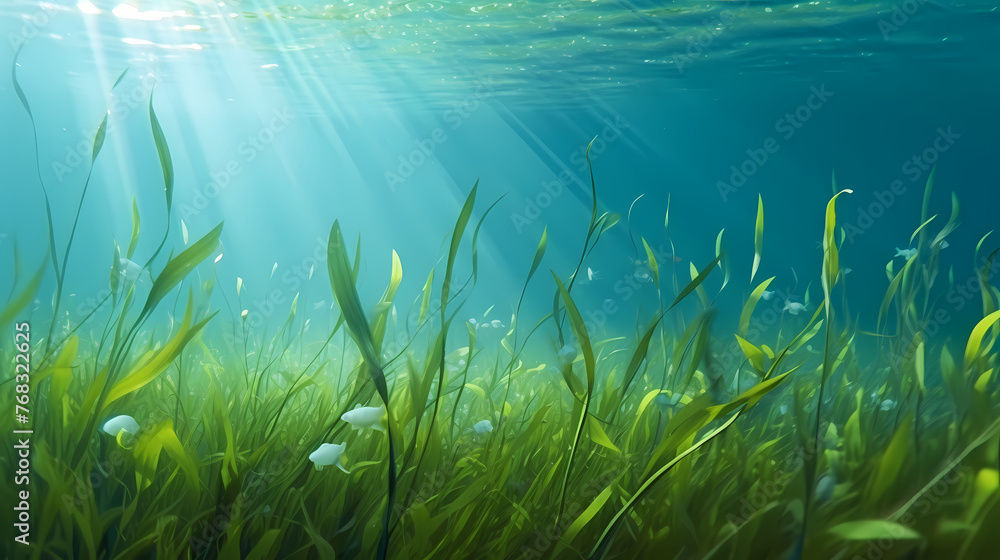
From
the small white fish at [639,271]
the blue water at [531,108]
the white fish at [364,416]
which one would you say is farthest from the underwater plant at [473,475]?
the small white fish at [639,271]

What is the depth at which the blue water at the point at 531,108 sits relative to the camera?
1193 centimetres

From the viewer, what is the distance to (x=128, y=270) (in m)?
2.29

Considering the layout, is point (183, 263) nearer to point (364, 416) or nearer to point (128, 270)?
point (364, 416)

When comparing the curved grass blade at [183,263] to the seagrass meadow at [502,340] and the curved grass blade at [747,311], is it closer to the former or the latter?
the seagrass meadow at [502,340]

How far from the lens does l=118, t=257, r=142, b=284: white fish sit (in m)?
2.21

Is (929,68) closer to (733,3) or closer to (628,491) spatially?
(733,3)

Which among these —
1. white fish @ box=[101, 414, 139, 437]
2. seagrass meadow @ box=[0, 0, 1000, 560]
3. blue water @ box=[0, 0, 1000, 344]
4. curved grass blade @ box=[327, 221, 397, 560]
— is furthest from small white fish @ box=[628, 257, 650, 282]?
white fish @ box=[101, 414, 139, 437]

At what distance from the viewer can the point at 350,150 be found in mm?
55656

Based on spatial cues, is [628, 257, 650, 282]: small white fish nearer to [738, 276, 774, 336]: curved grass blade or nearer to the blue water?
the blue water

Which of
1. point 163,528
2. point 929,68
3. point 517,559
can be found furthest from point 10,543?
point 929,68

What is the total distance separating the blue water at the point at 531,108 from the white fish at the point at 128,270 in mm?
302

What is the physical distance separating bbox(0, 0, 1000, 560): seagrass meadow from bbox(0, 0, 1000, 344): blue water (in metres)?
0.21

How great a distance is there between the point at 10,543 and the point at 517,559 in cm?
147

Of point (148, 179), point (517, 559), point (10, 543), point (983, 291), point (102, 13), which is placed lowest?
point (148, 179)
